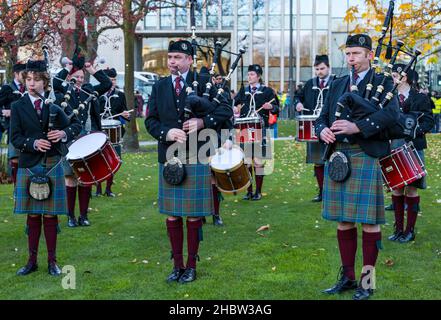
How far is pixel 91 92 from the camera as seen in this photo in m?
7.60

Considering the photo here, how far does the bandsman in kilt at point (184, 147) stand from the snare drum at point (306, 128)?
3.43m

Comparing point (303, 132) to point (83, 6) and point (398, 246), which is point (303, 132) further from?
point (83, 6)

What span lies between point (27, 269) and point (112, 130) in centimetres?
337

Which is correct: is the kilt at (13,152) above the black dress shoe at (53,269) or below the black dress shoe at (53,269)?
above

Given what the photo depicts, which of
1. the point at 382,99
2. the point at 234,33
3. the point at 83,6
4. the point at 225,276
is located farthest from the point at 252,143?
the point at 234,33

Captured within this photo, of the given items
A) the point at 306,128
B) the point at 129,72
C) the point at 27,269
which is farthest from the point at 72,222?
the point at 129,72

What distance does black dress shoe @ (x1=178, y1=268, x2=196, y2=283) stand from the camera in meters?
5.13

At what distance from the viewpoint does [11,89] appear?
26.8ft

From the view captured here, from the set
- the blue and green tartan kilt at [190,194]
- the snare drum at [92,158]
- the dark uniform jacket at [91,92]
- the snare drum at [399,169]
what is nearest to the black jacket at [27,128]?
the blue and green tartan kilt at [190,194]

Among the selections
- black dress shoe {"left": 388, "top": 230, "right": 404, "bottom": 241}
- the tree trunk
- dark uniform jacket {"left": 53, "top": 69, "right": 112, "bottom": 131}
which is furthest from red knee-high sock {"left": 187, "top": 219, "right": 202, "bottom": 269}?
the tree trunk

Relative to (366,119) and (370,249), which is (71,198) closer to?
(370,249)

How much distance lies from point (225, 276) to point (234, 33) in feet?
117

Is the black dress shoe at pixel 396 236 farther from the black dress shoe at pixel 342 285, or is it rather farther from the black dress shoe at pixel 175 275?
the black dress shoe at pixel 175 275

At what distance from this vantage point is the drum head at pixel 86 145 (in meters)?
6.82
